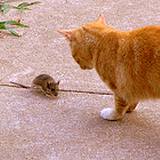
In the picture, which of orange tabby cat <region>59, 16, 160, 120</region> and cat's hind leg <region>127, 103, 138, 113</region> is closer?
orange tabby cat <region>59, 16, 160, 120</region>

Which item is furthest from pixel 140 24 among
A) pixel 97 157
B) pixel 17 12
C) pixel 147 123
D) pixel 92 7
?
pixel 97 157

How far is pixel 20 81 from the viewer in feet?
16.3

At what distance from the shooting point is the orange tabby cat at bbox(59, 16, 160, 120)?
400cm

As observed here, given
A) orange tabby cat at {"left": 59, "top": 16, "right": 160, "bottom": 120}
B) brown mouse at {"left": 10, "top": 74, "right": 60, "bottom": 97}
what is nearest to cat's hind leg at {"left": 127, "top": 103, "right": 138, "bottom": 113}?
orange tabby cat at {"left": 59, "top": 16, "right": 160, "bottom": 120}

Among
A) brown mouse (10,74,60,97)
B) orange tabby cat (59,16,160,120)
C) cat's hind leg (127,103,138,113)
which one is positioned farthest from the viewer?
brown mouse (10,74,60,97)

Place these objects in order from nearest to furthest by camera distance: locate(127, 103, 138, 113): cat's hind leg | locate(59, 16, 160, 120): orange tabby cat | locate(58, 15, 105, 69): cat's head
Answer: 1. locate(59, 16, 160, 120): orange tabby cat
2. locate(58, 15, 105, 69): cat's head
3. locate(127, 103, 138, 113): cat's hind leg

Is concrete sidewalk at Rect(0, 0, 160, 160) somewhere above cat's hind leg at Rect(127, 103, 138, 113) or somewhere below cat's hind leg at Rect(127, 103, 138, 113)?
below

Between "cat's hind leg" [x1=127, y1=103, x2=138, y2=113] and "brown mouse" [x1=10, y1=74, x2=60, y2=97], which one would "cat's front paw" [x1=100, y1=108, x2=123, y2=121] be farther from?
"brown mouse" [x1=10, y1=74, x2=60, y2=97]

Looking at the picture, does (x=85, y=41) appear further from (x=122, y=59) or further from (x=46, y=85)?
(x=46, y=85)

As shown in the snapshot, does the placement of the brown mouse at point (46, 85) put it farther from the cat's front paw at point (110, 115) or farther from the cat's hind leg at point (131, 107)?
the cat's hind leg at point (131, 107)

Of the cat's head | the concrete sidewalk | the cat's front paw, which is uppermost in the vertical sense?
the cat's head

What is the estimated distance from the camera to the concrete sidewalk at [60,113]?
409 cm

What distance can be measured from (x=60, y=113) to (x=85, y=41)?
2.09ft

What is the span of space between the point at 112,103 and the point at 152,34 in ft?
2.77
